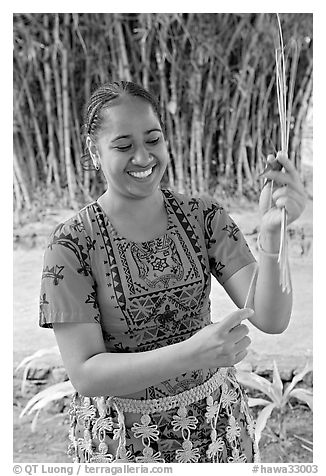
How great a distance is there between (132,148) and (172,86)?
184cm

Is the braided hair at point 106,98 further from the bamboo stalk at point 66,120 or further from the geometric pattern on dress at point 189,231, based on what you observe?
the bamboo stalk at point 66,120

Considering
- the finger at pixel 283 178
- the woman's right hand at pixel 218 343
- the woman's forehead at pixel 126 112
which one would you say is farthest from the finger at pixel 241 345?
the woman's forehead at pixel 126 112

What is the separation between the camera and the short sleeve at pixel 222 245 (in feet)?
3.62

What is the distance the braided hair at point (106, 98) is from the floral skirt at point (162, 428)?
0.43 meters

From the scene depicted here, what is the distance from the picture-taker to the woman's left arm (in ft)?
3.21

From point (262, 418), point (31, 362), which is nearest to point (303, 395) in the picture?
point (262, 418)

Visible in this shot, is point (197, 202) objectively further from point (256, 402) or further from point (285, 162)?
point (256, 402)

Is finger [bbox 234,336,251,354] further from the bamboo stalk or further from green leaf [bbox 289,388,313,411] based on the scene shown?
the bamboo stalk

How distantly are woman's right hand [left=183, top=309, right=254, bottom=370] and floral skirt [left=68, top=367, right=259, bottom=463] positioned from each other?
0.15 m

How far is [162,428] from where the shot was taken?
→ 1093mm

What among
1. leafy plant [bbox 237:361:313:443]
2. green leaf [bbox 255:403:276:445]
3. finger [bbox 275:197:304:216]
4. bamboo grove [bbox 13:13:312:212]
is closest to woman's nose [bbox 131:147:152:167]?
finger [bbox 275:197:304:216]
